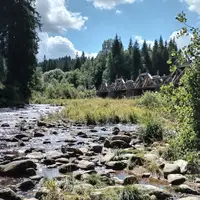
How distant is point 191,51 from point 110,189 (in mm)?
2877

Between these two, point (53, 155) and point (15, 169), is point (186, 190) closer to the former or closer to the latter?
point (15, 169)

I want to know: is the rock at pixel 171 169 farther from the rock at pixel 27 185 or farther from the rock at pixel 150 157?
the rock at pixel 27 185

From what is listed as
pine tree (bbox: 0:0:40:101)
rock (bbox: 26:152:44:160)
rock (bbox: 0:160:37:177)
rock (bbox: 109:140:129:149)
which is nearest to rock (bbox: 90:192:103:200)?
rock (bbox: 0:160:37:177)

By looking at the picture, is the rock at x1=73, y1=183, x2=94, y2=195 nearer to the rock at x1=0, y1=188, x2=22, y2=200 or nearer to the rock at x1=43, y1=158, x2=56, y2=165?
the rock at x1=0, y1=188, x2=22, y2=200

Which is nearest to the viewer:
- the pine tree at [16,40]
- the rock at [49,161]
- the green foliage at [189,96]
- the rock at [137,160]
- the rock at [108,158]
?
the green foliage at [189,96]

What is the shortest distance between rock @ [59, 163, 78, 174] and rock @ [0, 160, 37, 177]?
0.79 m

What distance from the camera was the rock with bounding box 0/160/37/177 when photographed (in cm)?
756

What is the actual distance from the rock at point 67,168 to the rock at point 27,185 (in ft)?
4.26

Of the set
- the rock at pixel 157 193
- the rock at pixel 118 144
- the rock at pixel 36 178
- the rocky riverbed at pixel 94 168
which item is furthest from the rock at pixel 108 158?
the rock at pixel 157 193

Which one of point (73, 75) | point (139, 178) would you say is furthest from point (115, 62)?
point (139, 178)

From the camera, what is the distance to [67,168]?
7.96 m

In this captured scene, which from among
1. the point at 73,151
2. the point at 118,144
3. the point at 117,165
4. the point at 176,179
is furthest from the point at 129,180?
the point at 118,144

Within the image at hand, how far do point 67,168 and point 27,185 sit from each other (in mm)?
1523

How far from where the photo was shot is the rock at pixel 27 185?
6500 mm
